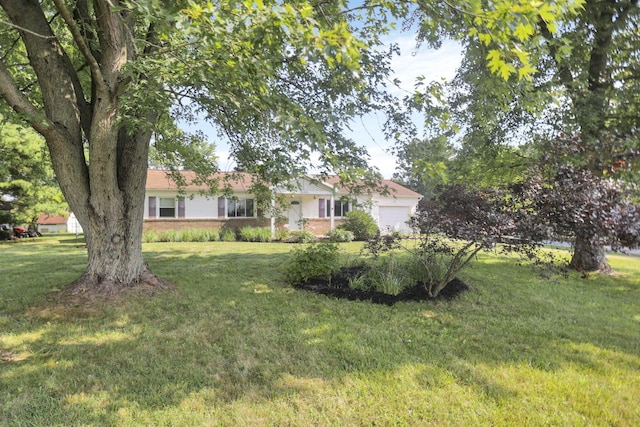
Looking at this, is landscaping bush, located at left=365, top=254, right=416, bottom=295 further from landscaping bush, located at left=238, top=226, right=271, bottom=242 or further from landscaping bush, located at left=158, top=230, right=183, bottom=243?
landscaping bush, located at left=158, top=230, right=183, bottom=243

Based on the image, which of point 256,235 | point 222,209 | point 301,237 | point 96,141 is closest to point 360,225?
point 301,237

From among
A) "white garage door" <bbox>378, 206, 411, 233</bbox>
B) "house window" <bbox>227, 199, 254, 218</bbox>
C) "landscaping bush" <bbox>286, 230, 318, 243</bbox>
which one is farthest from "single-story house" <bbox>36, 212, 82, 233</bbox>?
"white garage door" <bbox>378, 206, 411, 233</bbox>

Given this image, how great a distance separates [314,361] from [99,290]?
4.20m

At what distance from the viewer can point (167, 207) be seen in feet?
64.1

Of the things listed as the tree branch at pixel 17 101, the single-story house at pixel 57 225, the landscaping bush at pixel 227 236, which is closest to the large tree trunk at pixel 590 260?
the tree branch at pixel 17 101

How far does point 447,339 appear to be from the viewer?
14.2ft

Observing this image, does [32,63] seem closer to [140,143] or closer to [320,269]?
[140,143]

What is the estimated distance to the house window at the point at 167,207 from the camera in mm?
19469

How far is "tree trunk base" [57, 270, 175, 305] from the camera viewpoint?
5.63 m

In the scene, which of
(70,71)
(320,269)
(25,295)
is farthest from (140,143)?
(320,269)

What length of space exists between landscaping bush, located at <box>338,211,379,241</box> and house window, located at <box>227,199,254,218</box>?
18.9ft

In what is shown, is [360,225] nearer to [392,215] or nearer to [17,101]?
[392,215]

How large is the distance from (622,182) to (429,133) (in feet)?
13.3

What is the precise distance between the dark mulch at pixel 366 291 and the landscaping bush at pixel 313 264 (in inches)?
6.3
